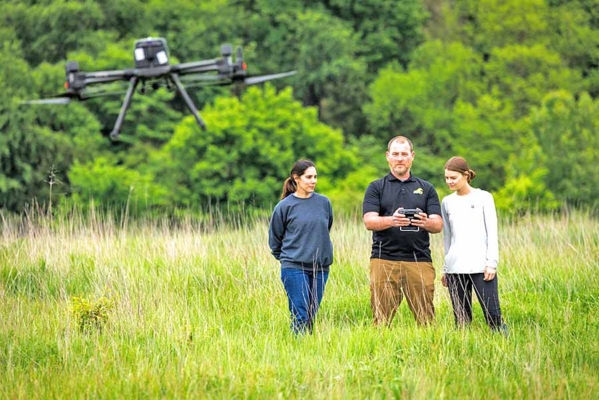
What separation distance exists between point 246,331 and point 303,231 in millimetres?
884

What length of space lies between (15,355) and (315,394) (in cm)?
230

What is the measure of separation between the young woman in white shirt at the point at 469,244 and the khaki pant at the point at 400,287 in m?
0.19

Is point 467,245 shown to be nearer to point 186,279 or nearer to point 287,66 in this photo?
point 186,279

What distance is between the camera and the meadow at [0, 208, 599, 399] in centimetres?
614

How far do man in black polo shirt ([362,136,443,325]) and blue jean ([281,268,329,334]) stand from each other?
433 mm

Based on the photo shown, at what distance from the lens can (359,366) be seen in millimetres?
6582

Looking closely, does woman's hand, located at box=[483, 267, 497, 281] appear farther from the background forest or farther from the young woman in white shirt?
the background forest

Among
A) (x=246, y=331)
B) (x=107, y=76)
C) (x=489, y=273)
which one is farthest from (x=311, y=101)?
(x=489, y=273)

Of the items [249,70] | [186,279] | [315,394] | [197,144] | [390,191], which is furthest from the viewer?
[249,70]

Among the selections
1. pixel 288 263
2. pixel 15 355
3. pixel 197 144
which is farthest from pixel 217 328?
pixel 197 144

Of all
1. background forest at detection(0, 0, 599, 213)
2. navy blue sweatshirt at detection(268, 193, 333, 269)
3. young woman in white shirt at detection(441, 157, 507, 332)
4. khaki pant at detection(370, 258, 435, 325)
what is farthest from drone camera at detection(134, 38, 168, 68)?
young woman in white shirt at detection(441, 157, 507, 332)

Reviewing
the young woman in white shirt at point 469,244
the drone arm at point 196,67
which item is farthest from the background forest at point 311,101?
the young woman in white shirt at point 469,244

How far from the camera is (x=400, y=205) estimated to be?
24.6 feet

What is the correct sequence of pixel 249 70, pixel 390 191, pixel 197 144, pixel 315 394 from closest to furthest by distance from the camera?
1. pixel 315 394
2. pixel 390 191
3. pixel 197 144
4. pixel 249 70
